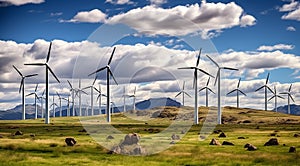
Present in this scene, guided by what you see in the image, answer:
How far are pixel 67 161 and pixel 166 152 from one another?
→ 18874 mm

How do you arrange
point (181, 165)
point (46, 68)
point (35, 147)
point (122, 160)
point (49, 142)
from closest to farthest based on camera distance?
point (181, 165), point (122, 160), point (35, 147), point (49, 142), point (46, 68)

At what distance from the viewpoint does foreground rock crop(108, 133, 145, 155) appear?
76.4 metres

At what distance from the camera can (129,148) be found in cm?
7744

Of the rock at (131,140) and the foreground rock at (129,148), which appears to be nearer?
the foreground rock at (129,148)

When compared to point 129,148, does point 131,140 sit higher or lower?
higher

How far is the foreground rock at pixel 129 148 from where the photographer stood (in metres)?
76.4

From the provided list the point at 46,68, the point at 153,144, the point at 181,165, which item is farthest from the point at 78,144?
the point at 46,68

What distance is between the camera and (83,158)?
69.6 metres

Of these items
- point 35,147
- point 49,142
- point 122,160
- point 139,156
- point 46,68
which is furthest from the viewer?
point 46,68

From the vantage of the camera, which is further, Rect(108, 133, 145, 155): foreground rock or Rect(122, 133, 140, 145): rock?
Rect(122, 133, 140, 145): rock

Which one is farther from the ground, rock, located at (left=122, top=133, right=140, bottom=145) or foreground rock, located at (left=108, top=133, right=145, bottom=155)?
rock, located at (left=122, top=133, right=140, bottom=145)

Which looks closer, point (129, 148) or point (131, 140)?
point (129, 148)

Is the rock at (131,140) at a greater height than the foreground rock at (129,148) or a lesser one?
greater

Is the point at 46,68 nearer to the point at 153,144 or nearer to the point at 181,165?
the point at 153,144
